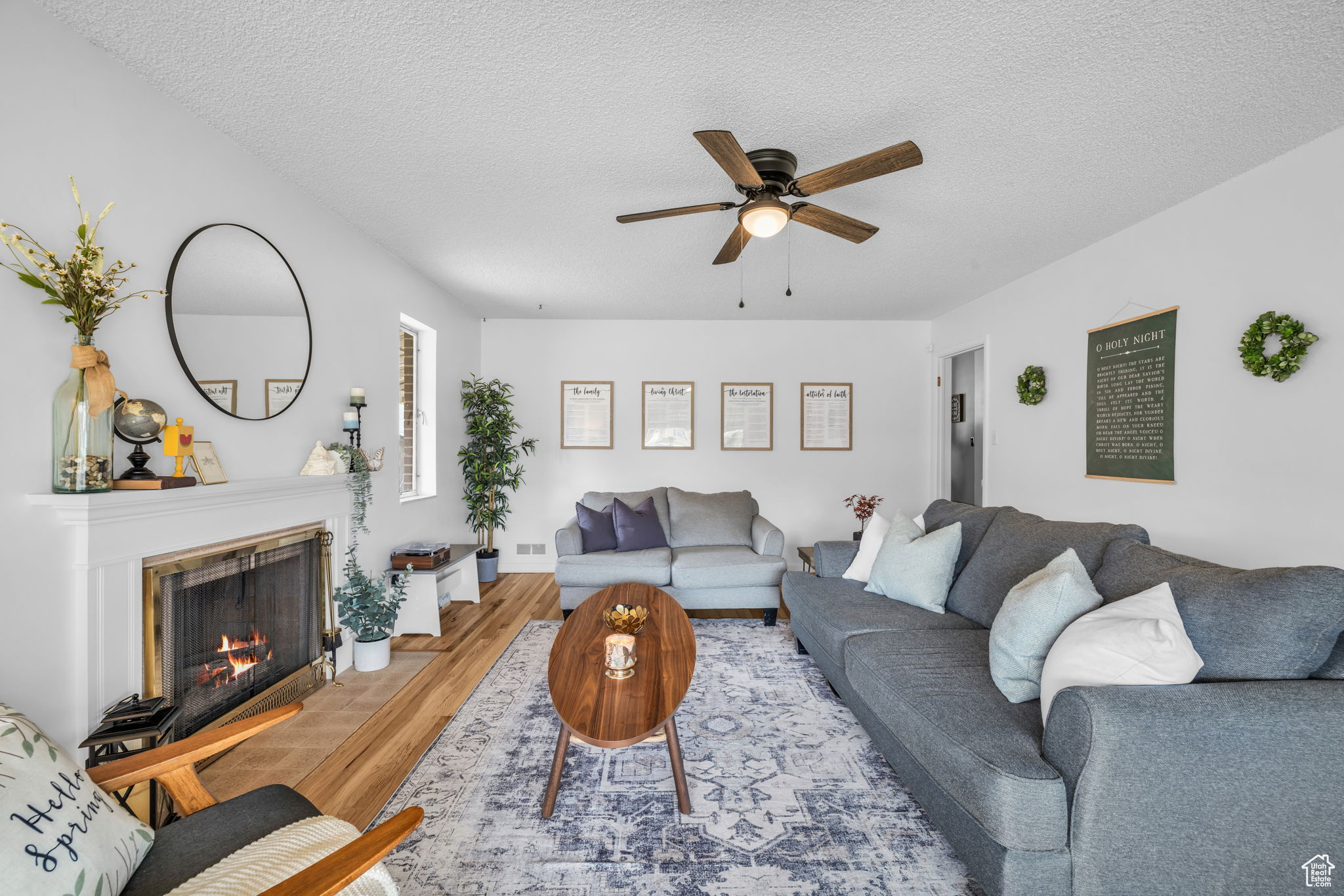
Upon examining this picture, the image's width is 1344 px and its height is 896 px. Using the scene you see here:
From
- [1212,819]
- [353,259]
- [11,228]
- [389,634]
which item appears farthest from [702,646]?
[11,228]

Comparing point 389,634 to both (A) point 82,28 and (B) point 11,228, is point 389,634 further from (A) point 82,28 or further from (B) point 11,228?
(A) point 82,28

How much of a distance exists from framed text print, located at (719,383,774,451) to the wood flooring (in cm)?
179

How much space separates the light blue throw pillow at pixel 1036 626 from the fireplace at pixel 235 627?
294cm

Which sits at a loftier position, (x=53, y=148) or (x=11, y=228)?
(x=53, y=148)

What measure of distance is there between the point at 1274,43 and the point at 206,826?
356cm

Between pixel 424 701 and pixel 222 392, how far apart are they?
169 centimetres

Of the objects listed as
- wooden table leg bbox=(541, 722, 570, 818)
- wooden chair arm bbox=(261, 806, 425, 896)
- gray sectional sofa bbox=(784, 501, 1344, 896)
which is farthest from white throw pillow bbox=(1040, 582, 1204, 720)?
wooden chair arm bbox=(261, 806, 425, 896)

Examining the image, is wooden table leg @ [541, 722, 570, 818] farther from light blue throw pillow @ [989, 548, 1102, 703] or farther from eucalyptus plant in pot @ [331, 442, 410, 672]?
eucalyptus plant in pot @ [331, 442, 410, 672]

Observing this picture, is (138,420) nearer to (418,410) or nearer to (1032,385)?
(418,410)

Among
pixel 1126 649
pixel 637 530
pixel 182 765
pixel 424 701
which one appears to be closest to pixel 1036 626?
pixel 1126 649

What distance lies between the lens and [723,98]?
1.95 m

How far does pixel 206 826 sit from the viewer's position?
3.94 feet

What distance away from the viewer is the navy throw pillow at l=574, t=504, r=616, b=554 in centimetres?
411

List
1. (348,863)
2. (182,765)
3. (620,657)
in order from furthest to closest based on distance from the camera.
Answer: (620,657)
(182,765)
(348,863)
